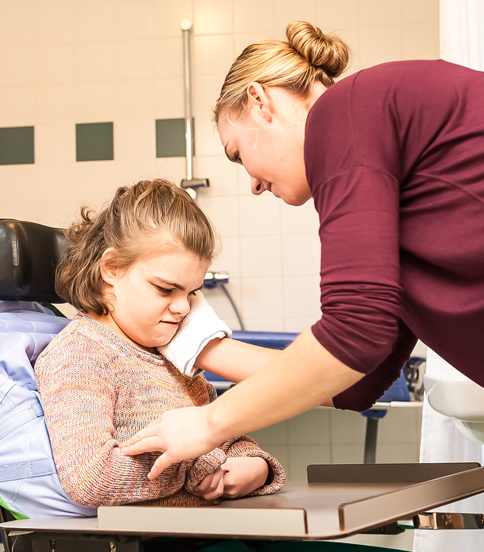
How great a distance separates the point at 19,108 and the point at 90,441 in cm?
230

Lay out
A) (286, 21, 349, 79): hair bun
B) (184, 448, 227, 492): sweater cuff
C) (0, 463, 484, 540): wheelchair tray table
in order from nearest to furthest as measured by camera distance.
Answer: (0, 463, 484, 540): wheelchair tray table → (184, 448, 227, 492): sweater cuff → (286, 21, 349, 79): hair bun

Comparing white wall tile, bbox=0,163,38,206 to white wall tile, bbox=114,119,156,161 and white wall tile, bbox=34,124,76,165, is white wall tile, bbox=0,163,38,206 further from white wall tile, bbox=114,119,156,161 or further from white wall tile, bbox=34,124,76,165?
white wall tile, bbox=114,119,156,161

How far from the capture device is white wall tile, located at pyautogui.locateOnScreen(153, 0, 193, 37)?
2656 mm

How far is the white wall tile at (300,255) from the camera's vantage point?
8.53 feet

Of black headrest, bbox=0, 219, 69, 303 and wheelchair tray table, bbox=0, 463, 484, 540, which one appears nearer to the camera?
wheelchair tray table, bbox=0, 463, 484, 540

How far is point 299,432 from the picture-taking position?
257 centimetres

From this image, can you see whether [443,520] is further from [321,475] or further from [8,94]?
[8,94]

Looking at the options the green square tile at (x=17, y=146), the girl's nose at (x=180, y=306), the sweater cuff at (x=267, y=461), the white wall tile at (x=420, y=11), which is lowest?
the sweater cuff at (x=267, y=461)

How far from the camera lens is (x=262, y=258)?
8.57ft

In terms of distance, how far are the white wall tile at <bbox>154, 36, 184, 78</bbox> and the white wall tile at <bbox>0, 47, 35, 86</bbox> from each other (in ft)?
1.86

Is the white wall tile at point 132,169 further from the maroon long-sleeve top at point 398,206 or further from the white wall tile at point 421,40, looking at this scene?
the maroon long-sleeve top at point 398,206

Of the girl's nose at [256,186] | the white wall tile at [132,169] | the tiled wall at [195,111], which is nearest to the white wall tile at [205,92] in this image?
the tiled wall at [195,111]

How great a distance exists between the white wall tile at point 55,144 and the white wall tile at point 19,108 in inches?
3.0

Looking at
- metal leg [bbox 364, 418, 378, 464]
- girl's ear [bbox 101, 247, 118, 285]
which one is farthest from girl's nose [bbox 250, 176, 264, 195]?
metal leg [bbox 364, 418, 378, 464]
